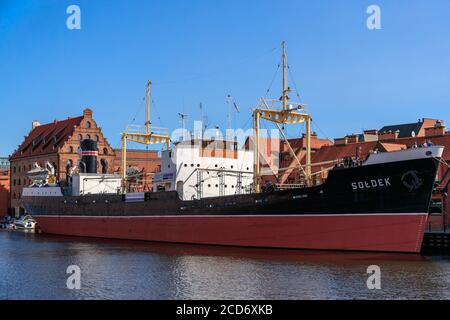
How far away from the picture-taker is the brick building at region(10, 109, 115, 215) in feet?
224

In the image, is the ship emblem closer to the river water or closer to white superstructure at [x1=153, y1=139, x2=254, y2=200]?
the river water

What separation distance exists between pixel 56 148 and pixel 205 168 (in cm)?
3777

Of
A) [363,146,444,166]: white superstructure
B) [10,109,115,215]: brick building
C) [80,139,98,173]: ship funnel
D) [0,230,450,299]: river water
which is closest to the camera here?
[0,230,450,299]: river water

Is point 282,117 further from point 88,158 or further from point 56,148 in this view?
point 56,148

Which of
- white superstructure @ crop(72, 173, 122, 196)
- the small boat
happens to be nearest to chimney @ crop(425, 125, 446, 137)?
white superstructure @ crop(72, 173, 122, 196)

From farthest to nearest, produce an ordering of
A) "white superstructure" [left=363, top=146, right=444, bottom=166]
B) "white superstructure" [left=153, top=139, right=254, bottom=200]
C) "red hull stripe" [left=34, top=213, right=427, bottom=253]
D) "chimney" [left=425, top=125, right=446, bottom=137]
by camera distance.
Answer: "chimney" [left=425, top=125, right=446, bottom=137] < "white superstructure" [left=153, top=139, right=254, bottom=200] < "red hull stripe" [left=34, top=213, right=427, bottom=253] < "white superstructure" [left=363, top=146, right=444, bottom=166]

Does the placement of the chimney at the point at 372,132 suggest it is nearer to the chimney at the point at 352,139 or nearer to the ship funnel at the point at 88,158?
the chimney at the point at 352,139

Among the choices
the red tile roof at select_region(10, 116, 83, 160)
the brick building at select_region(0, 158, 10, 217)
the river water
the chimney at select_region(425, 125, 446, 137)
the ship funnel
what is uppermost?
the red tile roof at select_region(10, 116, 83, 160)

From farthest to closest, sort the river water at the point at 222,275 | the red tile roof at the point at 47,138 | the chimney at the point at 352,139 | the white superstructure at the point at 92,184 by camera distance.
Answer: the red tile roof at the point at 47,138
the chimney at the point at 352,139
the white superstructure at the point at 92,184
the river water at the point at 222,275

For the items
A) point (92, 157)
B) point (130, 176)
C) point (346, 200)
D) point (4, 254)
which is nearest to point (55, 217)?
point (92, 157)

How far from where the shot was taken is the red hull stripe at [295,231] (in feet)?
86.3

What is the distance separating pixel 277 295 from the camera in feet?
59.6

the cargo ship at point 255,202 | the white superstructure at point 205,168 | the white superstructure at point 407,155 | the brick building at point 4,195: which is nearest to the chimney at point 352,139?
the cargo ship at point 255,202

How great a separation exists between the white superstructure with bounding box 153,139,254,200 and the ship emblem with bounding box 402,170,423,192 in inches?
446
